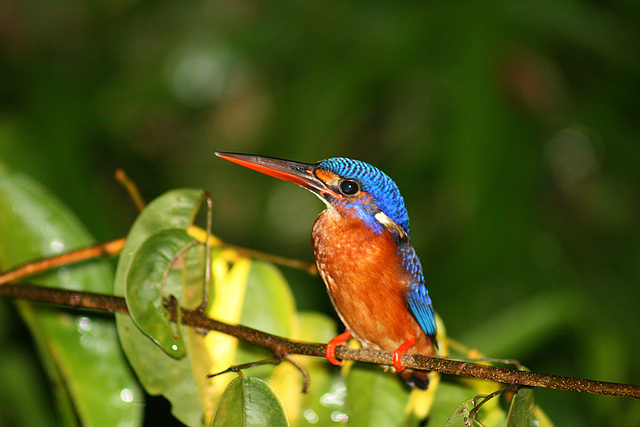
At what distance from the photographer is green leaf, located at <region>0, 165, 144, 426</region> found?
175 centimetres

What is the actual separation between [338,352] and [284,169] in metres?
0.52

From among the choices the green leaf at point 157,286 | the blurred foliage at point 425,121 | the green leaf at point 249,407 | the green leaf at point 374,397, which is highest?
the blurred foliage at point 425,121

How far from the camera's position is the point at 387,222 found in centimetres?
172

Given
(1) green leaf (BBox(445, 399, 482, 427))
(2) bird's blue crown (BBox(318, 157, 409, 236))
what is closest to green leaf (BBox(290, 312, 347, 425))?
(2) bird's blue crown (BBox(318, 157, 409, 236))

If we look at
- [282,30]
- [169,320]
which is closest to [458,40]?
[282,30]

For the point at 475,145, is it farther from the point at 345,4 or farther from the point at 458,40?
the point at 345,4

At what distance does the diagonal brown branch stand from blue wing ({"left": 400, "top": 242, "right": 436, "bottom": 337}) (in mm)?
224

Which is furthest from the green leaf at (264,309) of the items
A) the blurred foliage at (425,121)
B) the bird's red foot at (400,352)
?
the blurred foliage at (425,121)

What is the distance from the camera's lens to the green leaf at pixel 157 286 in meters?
1.46

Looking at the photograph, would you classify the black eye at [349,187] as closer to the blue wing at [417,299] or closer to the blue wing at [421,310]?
the blue wing at [417,299]

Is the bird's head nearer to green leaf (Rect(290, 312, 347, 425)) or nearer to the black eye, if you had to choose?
the black eye

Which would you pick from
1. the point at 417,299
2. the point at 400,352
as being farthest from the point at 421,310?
the point at 400,352

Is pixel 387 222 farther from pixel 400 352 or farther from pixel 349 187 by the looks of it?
pixel 400 352

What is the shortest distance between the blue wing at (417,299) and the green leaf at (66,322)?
868 mm
